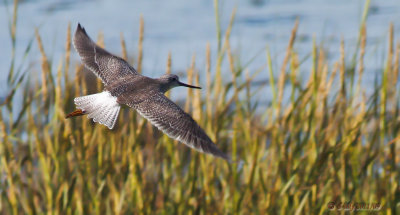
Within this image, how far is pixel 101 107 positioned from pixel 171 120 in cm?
28

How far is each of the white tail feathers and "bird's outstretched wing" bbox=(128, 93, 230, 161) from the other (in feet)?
0.26

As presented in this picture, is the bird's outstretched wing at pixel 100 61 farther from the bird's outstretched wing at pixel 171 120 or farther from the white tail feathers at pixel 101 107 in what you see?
the bird's outstretched wing at pixel 171 120

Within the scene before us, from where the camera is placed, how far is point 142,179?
12.6 feet

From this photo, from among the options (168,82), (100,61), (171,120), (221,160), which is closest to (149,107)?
(171,120)

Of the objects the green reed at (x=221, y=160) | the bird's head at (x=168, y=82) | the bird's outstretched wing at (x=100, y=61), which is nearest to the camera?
the bird's head at (x=168, y=82)

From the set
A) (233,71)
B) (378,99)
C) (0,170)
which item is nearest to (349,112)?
(378,99)

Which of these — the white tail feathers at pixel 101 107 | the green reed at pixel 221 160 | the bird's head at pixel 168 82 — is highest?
the bird's head at pixel 168 82

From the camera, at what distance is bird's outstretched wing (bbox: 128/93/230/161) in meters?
2.38

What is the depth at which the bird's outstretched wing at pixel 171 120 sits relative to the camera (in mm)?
2381

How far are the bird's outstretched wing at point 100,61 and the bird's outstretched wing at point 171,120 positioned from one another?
350 millimetres

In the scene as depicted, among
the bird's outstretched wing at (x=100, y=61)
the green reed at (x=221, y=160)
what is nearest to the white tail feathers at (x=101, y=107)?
the bird's outstretched wing at (x=100, y=61)

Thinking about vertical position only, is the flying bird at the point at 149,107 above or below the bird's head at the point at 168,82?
below

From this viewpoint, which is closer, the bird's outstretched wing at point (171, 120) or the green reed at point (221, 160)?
the bird's outstretched wing at point (171, 120)

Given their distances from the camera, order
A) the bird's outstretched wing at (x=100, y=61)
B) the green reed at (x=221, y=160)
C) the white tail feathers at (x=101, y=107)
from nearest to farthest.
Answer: the white tail feathers at (x=101, y=107), the bird's outstretched wing at (x=100, y=61), the green reed at (x=221, y=160)
